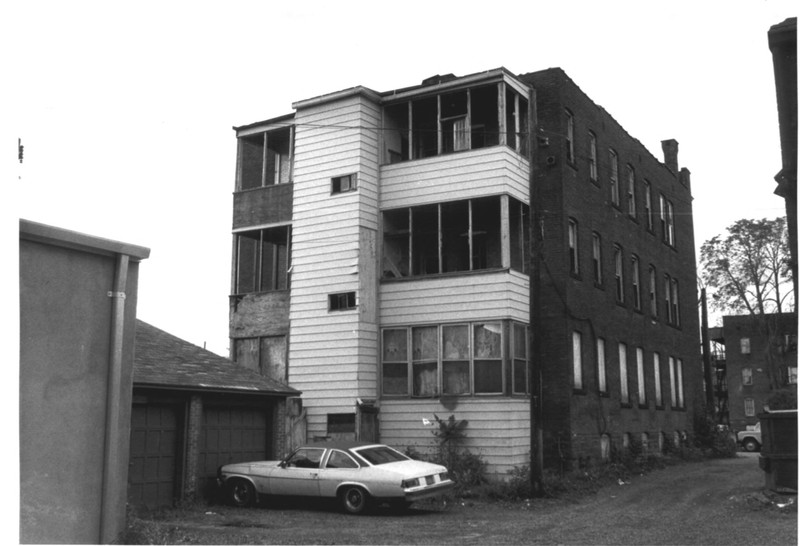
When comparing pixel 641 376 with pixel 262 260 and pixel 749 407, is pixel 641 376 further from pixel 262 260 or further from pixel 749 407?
pixel 749 407

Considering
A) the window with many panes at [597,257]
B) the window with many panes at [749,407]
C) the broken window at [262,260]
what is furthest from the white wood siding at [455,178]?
the window with many panes at [749,407]

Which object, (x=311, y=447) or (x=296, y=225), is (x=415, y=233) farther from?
(x=311, y=447)

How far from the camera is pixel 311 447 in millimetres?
17891

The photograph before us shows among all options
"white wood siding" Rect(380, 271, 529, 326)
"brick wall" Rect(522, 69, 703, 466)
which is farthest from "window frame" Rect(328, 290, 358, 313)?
"brick wall" Rect(522, 69, 703, 466)

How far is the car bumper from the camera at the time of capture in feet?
53.5

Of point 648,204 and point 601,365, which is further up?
point 648,204

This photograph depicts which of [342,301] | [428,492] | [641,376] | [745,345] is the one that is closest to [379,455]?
[428,492]

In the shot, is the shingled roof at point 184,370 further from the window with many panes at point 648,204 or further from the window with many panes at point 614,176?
the window with many panes at point 648,204

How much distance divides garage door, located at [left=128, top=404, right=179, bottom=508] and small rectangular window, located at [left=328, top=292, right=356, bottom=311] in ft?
18.9

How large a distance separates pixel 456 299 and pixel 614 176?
9474 millimetres

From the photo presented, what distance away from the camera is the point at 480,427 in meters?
21.3

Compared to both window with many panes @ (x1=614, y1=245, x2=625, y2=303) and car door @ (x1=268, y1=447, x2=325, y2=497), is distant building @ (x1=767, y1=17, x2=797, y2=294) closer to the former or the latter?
car door @ (x1=268, y1=447, x2=325, y2=497)

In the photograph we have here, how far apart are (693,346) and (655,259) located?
5905mm

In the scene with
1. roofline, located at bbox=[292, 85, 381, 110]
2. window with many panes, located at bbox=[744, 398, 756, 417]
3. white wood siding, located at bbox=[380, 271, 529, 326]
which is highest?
roofline, located at bbox=[292, 85, 381, 110]
